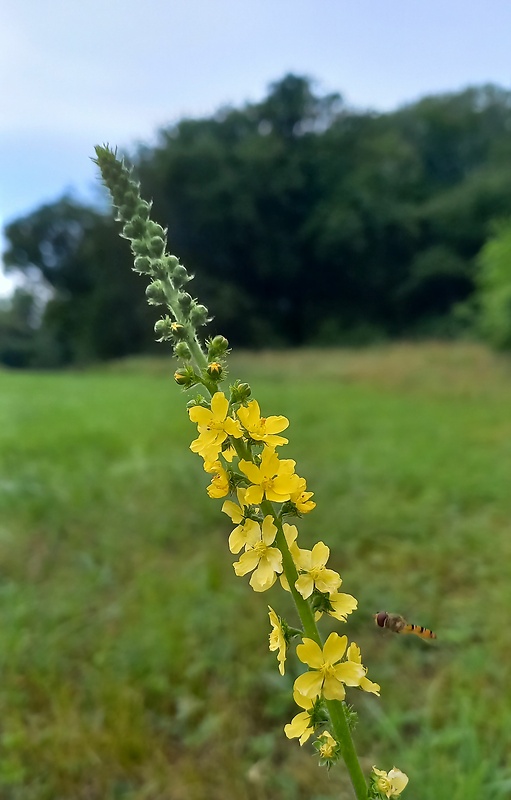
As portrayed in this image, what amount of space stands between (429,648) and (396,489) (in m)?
2.10

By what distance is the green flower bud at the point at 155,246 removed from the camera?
0.80 m

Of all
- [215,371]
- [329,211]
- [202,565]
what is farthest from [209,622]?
[329,211]

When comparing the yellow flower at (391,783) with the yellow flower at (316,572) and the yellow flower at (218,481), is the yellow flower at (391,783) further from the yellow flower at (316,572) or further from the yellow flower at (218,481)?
the yellow flower at (218,481)

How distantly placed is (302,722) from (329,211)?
25.5 meters

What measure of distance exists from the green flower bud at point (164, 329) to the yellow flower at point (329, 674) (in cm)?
40

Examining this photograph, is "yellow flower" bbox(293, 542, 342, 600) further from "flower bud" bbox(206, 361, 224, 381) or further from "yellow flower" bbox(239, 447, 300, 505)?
"flower bud" bbox(206, 361, 224, 381)

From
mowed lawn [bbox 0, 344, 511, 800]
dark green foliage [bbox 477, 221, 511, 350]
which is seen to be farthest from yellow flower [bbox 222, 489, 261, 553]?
dark green foliage [bbox 477, 221, 511, 350]

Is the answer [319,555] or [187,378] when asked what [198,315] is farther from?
[319,555]

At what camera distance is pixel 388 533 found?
4137 millimetres

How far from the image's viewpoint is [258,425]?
0.78 meters

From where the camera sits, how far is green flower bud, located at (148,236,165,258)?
80 centimetres

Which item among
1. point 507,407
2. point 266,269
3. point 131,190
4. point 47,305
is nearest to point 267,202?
point 266,269

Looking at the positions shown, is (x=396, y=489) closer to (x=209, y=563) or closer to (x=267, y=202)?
(x=209, y=563)

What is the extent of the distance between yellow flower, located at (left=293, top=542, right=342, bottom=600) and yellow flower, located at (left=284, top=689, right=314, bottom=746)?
0.39 ft
